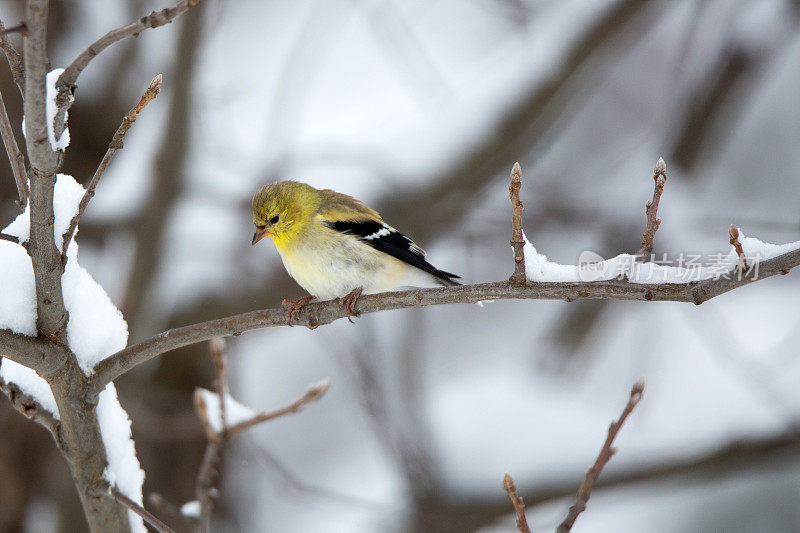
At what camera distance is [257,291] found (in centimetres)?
514

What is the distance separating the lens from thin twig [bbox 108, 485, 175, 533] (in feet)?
5.91

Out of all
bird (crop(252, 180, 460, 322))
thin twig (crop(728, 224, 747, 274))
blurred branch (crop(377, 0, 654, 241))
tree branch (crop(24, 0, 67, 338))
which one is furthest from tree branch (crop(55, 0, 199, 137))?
blurred branch (crop(377, 0, 654, 241))

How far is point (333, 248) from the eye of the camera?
12.2 ft

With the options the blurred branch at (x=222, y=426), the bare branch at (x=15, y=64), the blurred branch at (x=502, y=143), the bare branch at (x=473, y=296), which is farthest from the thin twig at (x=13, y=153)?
the blurred branch at (x=502, y=143)

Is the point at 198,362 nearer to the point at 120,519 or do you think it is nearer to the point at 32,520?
the point at 32,520

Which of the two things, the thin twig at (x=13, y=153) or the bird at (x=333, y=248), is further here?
the bird at (x=333, y=248)

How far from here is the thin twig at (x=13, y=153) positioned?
171 centimetres

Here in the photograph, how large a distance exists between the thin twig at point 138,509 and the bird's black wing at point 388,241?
6.65 feet

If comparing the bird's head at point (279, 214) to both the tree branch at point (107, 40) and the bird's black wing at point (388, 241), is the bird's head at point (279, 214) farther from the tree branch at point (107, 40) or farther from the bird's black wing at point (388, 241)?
the tree branch at point (107, 40)

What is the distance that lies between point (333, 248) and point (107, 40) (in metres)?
2.33

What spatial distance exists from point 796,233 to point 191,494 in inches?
163

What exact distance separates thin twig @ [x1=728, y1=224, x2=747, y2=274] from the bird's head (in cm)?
247

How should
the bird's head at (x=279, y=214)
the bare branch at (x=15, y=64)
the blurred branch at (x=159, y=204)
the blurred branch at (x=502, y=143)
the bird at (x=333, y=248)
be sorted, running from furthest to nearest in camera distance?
the blurred branch at (x=502, y=143) < the blurred branch at (x=159, y=204) < the bird's head at (x=279, y=214) < the bird at (x=333, y=248) < the bare branch at (x=15, y=64)

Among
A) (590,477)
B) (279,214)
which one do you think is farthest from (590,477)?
(279,214)
